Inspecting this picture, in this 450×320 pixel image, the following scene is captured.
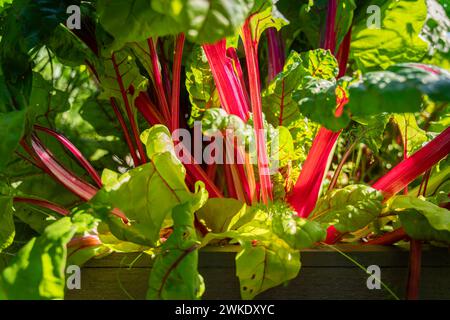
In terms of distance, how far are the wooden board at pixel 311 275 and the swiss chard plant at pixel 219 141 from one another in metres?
0.02

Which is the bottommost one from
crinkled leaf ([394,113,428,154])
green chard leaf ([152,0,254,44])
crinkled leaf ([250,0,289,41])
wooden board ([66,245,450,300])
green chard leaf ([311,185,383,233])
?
wooden board ([66,245,450,300])

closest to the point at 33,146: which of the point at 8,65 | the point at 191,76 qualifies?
the point at 8,65

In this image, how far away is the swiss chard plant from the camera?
0.53 metres

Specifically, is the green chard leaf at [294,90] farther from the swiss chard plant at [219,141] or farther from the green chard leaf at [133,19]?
the green chard leaf at [133,19]

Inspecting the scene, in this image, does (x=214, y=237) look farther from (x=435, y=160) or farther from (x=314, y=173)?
(x=435, y=160)

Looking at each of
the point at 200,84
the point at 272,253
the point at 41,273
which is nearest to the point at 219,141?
the point at 200,84

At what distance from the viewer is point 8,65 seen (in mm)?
688

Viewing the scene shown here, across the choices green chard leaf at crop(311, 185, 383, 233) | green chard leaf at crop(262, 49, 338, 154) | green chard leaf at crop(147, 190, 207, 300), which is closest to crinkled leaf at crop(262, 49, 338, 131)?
green chard leaf at crop(262, 49, 338, 154)

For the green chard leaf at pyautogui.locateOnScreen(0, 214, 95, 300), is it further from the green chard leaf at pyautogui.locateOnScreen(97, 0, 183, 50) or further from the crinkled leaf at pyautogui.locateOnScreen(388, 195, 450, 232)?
the crinkled leaf at pyautogui.locateOnScreen(388, 195, 450, 232)

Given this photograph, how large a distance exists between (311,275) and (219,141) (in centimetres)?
22

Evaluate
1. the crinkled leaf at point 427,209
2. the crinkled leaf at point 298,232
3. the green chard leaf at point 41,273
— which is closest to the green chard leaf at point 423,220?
the crinkled leaf at point 427,209

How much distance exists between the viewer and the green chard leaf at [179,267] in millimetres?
537

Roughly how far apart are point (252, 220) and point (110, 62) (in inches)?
11.9
